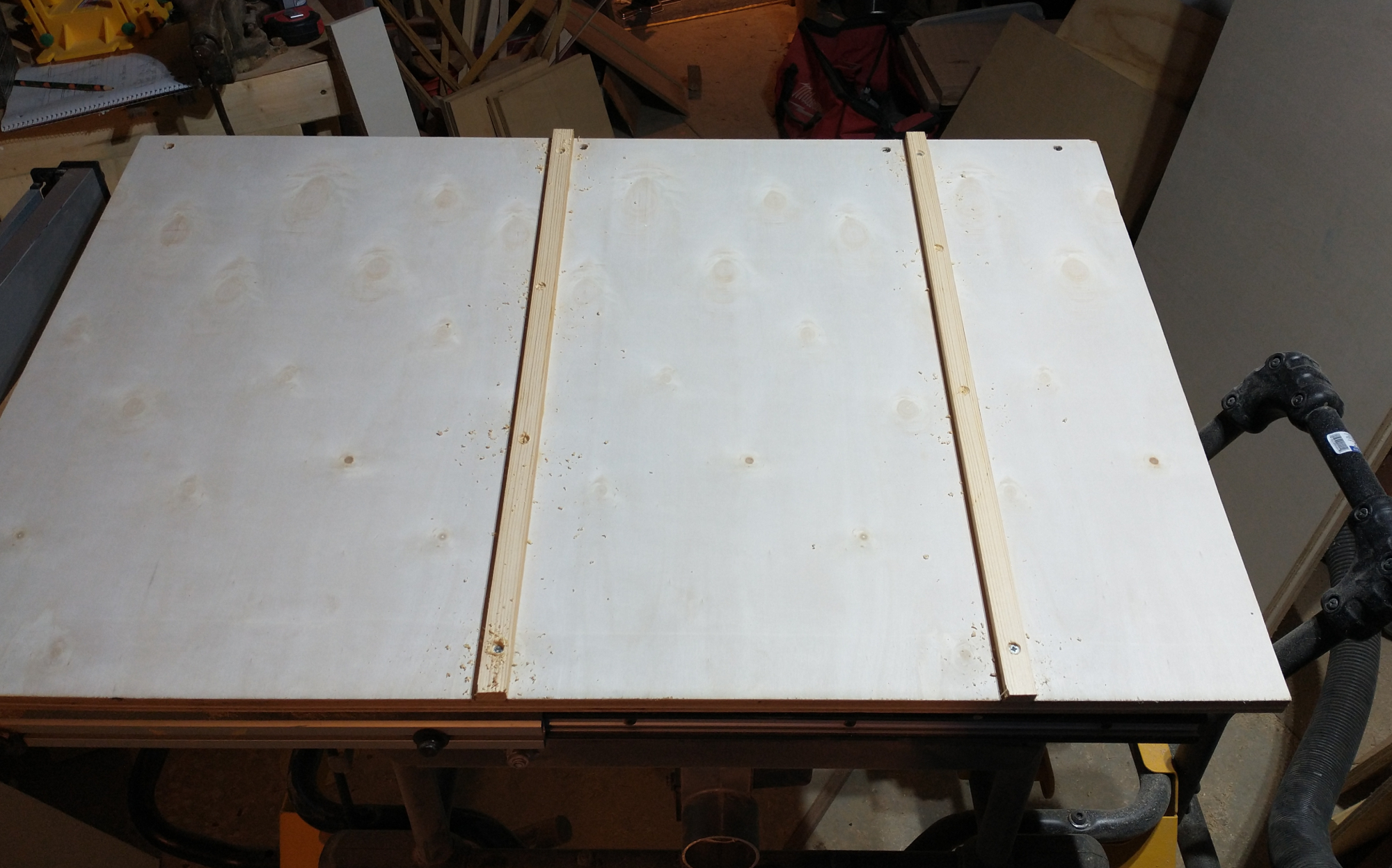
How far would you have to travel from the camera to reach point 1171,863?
1658mm

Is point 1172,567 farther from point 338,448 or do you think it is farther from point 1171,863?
point 338,448

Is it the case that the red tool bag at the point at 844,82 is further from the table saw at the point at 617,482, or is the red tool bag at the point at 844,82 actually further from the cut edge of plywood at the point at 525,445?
the cut edge of plywood at the point at 525,445

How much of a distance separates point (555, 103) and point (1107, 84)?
6.07 feet

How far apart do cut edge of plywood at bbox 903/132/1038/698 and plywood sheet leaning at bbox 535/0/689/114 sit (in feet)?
7.57

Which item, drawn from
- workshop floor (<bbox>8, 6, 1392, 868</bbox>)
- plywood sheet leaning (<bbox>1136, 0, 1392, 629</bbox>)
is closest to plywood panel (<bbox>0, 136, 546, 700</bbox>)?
workshop floor (<bbox>8, 6, 1392, 868</bbox>)

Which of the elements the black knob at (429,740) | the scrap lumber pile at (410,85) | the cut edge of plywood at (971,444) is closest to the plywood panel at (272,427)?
the black knob at (429,740)

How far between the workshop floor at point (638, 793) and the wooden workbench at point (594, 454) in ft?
4.09

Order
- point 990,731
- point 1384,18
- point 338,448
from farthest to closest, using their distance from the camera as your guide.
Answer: point 1384,18, point 338,448, point 990,731

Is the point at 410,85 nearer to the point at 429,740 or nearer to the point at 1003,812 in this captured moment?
the point at 429,740

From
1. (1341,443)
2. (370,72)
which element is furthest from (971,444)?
(370,72)

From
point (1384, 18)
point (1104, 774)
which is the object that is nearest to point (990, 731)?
point (1104, 774)

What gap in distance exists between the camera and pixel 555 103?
338 cm

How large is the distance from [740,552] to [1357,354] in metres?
1.65

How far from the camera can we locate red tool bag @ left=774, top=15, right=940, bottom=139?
140 inches
